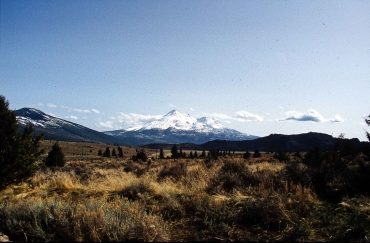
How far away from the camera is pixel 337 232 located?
4457 millimetres

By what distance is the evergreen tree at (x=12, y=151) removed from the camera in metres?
7.54

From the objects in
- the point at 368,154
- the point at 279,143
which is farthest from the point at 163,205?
the point at 279,143

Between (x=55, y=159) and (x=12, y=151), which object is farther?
(x=55, y=159)

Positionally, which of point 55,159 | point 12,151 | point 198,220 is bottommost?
point 55,159

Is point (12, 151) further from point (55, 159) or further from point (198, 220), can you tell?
point (55, 159)

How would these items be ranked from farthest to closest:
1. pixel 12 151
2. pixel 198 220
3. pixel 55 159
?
1. pixel 55 159
2. pixel 12 151
3. pixel 198 220

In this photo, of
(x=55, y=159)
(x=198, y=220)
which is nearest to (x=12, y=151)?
(x=198, y=220)

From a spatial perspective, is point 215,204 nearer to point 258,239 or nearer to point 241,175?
point 258,239

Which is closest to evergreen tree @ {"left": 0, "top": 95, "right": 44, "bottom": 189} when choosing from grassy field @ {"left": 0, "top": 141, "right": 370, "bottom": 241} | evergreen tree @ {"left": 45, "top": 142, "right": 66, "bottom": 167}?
grassy field @ {"left": 0, "top": 141, "right": 370, "bottom": 241}

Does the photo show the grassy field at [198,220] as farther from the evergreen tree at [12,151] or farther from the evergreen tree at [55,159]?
the evergreen tree at [55,159]

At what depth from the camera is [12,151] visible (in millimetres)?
7707

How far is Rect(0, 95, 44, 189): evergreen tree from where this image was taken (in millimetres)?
7539

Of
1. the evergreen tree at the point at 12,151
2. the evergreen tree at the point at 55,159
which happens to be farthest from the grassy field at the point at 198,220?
the evergreen tree at the point at 55,159

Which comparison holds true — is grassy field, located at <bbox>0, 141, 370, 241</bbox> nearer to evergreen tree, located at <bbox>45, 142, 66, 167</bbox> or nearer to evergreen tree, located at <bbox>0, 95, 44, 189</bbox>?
evergreen tree, located at <bbox>0, 95, 44, 189</bbox>
